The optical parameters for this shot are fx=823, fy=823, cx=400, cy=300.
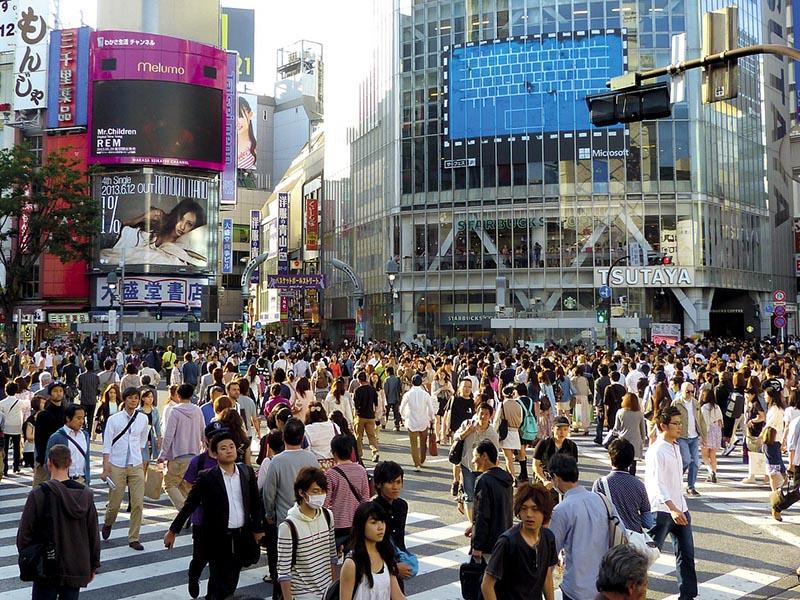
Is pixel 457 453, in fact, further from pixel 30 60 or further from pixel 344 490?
pixel 30 60

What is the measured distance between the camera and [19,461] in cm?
1548

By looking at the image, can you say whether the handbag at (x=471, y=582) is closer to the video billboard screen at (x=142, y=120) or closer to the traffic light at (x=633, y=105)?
the traffic light at (x=633, y=105)

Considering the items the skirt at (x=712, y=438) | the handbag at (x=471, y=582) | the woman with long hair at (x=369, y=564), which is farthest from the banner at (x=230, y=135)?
the woman with long hair at (x=369, y=564)

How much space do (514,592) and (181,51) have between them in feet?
221

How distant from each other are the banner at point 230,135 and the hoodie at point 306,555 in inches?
2662

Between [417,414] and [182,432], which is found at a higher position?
[182,432]

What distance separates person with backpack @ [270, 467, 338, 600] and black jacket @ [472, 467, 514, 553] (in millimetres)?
1229

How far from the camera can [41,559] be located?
589 cm

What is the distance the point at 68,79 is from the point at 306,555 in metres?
69.9

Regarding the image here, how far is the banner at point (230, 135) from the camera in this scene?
235ft

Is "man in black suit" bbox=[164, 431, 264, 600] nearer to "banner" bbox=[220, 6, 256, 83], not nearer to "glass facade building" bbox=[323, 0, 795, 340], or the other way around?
"glass facade building" bbox=[323, 0, 795, 340]

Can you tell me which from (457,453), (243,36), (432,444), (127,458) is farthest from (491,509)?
(243,36)

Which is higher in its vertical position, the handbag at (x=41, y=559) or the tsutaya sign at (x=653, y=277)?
the tsutaya sign at (x=653, y=277)

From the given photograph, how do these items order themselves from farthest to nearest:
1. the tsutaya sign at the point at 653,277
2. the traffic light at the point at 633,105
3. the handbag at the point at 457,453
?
the tsutaya sign at the point at 653,277, the handbag at the point at 457,453, the traffic light at the point at 633,105
